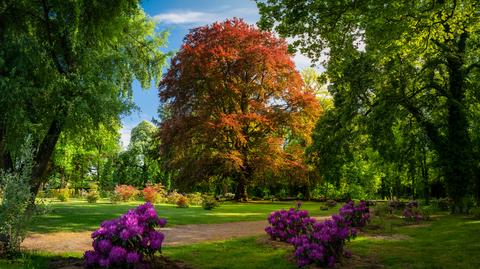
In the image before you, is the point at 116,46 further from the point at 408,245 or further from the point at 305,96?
the point at 305,96

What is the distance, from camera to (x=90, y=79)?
11.3m

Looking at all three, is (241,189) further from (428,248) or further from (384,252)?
(384,252)

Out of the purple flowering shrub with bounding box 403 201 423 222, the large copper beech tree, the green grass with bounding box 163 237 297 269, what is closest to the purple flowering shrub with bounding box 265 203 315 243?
the green grass with bounding box 163 237 297 269

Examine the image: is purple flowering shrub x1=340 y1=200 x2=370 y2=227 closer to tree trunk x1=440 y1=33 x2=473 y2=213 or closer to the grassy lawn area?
the grassy lawn area

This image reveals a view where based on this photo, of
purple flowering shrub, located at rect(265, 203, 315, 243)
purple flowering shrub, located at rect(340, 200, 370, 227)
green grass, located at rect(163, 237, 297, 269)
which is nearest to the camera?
green grass, located at rect(163, 237, 297, 269)

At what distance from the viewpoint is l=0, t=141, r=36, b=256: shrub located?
7.73 metres

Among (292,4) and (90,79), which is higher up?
(292,4)

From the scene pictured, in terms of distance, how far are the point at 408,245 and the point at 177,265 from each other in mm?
6057

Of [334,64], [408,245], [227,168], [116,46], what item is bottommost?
[408,245]

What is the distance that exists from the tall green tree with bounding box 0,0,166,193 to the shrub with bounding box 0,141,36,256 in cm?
297

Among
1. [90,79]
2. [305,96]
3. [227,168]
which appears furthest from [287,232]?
[305,96]

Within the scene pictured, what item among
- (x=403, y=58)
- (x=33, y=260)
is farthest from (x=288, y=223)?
(x=403, y=58)

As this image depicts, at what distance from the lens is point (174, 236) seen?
456 inches

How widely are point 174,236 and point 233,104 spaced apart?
861 inches
